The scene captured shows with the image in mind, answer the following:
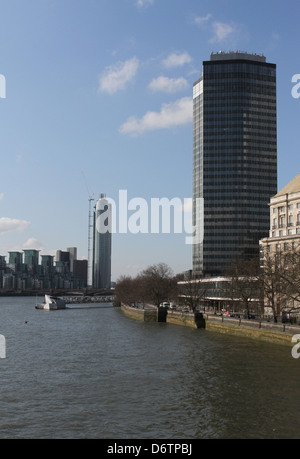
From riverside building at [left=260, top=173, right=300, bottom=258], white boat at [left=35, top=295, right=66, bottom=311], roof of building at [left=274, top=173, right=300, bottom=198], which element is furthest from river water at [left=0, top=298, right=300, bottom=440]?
white boat at [left=35, top=295, right=66, bottom=311]

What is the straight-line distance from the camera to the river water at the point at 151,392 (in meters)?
27.7

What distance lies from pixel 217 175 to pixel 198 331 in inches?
4745

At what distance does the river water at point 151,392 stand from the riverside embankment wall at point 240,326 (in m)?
2.39

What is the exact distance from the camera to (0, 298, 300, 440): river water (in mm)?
27688

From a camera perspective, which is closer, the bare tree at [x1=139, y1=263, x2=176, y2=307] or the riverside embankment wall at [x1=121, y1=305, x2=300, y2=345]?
the riverside embankment wall at [x1=121, y1=305, x2=300, y2=345]

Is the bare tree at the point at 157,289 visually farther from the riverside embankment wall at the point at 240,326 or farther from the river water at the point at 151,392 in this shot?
the river water at the point at 151,392

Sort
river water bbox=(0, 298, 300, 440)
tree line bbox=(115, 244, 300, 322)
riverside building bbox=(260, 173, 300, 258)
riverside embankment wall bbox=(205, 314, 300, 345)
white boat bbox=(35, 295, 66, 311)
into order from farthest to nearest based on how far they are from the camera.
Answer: white boat bbox=(35, 295, 66, 311), riverside building bbox=(260, 173, 300, 258), tree line bbox=(115, 244, 300, 322), riverside embankment wall bbox=(205, 314, 300, 345), river water bbox=(0, 298, 300, 440)

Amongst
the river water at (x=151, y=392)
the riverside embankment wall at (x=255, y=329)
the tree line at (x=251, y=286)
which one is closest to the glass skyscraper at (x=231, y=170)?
the tree line at (x=251, y=286)

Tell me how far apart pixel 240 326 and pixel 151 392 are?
133 feet

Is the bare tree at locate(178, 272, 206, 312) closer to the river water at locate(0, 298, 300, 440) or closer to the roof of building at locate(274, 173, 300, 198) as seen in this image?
the roof of building at locate(274, 173, 300, 198)

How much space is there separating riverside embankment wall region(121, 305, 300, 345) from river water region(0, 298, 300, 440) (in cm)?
239

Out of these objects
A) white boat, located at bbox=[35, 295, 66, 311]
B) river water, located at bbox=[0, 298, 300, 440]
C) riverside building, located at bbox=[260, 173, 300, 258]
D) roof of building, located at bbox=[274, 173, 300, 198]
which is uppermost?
roof of building, located at bbox=[274, 173, 300, 198]

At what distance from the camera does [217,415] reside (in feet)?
99.3
